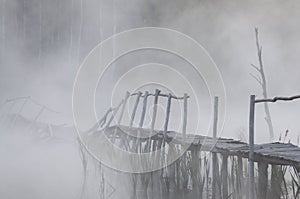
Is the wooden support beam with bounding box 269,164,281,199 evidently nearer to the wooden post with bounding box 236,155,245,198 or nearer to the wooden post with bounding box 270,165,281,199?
the wooden post with bounding box 270,165,281,199

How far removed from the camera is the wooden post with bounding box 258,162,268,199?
422 cm

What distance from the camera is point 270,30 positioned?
2095 cm

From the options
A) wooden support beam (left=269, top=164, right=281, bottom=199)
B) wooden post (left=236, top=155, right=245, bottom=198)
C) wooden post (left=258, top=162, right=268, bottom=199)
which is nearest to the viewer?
wooden support beam (left=269, top=164, right=281, bottom=199)

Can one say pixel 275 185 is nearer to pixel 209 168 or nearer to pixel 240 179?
pixel 240 179

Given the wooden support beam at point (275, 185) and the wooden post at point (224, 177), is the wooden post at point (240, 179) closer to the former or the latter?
the wooden post at point (224, 177)

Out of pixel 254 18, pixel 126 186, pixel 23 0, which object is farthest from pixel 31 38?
pixel 126 186

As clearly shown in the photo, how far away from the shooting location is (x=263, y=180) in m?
4.25

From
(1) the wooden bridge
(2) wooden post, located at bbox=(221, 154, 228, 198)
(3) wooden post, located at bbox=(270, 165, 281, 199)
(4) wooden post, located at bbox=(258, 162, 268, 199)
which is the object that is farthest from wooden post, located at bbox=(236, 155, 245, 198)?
(3) wooden post, located at bbox=(270, 165, 281, 199)

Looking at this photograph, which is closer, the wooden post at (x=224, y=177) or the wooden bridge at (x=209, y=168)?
the wooden bridge at (x=209, y=168)

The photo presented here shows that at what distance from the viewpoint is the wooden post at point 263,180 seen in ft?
13.8

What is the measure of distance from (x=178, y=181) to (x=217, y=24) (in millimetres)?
17468

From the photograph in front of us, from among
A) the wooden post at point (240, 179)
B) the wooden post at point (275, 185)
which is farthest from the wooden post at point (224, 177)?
the wooden post at point (275, 185)

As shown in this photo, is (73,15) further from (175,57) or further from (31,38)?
(175,57)

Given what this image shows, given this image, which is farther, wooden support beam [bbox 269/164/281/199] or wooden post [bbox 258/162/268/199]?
wooden post [bbox 258/162/268/199]
